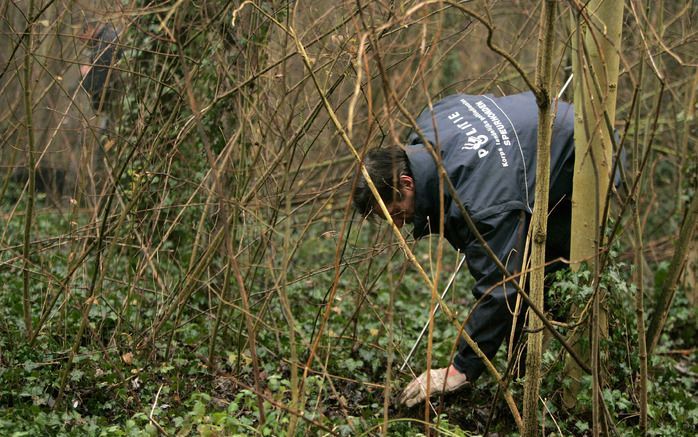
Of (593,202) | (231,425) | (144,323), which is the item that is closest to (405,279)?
(144,323)

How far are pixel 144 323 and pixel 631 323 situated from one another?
2.66 m

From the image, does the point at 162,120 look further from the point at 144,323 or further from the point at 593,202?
the point at 593,202

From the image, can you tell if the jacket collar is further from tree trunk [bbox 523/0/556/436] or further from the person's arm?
tree trunk [bbox 523/0/556/436]

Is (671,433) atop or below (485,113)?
below

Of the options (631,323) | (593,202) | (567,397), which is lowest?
(567,397)

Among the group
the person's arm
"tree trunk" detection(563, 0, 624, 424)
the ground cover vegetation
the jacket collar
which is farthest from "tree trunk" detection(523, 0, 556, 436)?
the jacket collar

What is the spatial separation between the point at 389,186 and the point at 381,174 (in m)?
0.07

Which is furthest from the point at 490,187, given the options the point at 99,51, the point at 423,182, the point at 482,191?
the point at 99,51

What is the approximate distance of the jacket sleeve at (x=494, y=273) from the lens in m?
3.53

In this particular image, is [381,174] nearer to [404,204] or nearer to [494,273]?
[404,204]

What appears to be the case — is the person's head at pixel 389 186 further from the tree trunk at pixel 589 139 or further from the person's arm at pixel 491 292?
the tree trunk at pixel 589 139

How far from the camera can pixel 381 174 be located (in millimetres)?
3846

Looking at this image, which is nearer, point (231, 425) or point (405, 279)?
point (231, 425)

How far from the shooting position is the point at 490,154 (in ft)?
12.3
